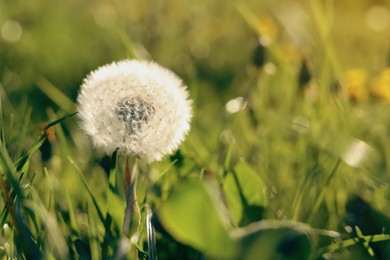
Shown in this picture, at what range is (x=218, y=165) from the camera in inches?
57.2

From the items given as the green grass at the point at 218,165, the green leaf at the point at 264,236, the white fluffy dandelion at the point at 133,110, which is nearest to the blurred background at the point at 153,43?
the green grass at the point at 218,165

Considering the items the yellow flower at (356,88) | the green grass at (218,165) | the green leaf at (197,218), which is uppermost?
the green leaf at (197,218)

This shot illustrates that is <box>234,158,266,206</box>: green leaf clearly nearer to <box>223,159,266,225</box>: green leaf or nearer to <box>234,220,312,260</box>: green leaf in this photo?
<box>223,159,266,225</box>: green leaf

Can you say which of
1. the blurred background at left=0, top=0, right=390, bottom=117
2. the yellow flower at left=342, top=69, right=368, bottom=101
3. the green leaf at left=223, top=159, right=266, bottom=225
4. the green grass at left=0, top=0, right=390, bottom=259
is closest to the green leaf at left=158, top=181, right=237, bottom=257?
the green grass at left=0, top=0, right=390, bottom=259

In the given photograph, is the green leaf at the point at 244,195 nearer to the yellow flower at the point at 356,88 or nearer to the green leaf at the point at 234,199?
the green leaf at the point at 234,199

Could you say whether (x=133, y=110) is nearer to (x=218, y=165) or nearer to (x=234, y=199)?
(x=234, y=199)

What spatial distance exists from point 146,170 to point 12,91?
124 centimetres

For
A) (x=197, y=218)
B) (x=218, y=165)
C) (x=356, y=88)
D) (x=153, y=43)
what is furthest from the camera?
(x=153, y=43)

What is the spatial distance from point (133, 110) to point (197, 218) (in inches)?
13.5

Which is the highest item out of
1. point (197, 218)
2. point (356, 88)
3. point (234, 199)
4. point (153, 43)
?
point (197, 218)

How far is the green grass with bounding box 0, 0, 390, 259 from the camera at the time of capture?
32.3 inches

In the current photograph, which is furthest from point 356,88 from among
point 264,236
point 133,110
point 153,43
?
point 264,236

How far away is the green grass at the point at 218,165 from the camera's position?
32.3 inches

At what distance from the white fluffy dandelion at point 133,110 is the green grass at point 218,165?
38 millimetres
